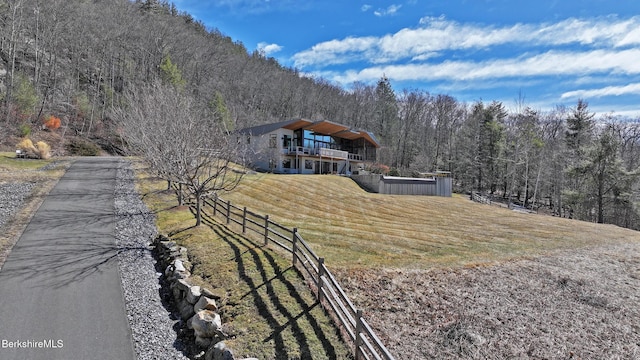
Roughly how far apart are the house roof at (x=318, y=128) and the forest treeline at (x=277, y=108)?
13.4 ft

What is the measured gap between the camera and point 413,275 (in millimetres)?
9641

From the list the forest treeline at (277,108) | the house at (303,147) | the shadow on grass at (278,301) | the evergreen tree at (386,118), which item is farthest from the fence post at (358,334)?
the evergreen tree at (386,118)

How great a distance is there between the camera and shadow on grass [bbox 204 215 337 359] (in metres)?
6.14

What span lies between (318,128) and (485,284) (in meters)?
30.3

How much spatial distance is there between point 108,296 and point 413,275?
8191 mm

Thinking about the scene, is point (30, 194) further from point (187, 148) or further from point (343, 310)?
point (343, 310)

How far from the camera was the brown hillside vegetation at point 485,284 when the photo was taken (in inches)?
273

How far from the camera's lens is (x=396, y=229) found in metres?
16.1

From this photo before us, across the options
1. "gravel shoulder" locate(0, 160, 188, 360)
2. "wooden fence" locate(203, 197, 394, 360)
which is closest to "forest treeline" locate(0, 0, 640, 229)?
"gravel shoulder" locate(0, 160, 188, 360)

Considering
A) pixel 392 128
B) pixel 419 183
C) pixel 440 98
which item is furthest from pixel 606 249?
pixel 440 98

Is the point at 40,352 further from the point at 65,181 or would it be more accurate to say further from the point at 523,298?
the point at 65,181

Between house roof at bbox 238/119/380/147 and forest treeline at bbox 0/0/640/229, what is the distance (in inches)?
161

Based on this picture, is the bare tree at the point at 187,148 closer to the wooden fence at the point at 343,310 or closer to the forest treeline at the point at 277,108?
the wooden fence at the point at 343,310

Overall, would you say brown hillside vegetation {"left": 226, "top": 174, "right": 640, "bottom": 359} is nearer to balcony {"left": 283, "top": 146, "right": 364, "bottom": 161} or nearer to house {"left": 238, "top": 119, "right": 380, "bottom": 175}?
house {"left": 238, "top": 119, "right": 380, "bottom": 175}
